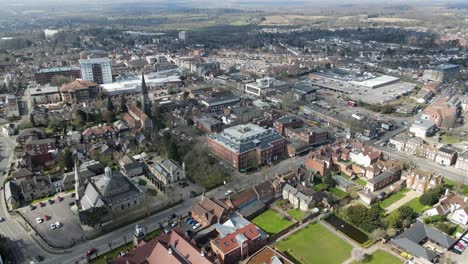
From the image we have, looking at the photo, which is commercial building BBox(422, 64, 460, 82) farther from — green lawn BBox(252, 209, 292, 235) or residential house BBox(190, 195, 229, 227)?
residential house BBox(190, 195, 229, 227)

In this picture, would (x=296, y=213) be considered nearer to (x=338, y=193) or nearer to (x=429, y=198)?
(x=338, y=193)

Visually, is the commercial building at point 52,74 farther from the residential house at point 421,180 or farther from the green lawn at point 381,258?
the green lawn at point 381,258

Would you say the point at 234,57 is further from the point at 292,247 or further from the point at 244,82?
the point at 292,247

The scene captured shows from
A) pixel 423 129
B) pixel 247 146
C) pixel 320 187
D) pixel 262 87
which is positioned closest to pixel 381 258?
pixel 320 187

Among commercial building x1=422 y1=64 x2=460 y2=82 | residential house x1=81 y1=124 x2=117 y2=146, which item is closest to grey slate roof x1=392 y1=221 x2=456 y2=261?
residential house x1=81 y1=124 x2=117 y2=146

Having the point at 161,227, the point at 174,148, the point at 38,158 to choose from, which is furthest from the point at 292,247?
the point at 38,158

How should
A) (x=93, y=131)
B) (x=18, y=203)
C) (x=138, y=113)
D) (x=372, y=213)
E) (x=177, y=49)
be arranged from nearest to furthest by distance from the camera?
(x=372, y=213)
(x=18, y=203)
(x=93, y=131)
(x=138, y=113)
(x=177, y=49)

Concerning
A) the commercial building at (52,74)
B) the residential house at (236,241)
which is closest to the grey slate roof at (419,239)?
the residential house at (236,241)
